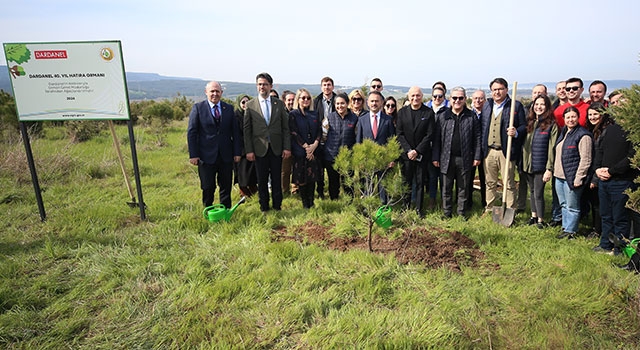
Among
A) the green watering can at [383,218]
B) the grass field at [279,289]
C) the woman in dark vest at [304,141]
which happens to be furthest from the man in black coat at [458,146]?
the woman in dark vest at [304,141]

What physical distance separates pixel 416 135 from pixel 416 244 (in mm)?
1827

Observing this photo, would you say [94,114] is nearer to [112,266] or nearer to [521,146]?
[112,266]

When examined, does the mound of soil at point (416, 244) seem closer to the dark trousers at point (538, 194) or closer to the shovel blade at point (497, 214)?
the shovel blade at point (497, 214)

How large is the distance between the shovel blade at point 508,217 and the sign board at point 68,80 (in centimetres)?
584

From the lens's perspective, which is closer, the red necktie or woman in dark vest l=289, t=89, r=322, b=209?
the red necktie

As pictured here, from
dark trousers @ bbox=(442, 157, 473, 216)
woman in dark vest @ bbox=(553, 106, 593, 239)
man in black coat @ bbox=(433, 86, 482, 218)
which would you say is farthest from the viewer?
dark trousers @ bbox=(442, 157, 473, 216)

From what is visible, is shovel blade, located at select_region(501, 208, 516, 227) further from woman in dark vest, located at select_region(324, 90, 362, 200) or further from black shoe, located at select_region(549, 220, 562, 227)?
woman in dark vest, located at select_region(324, 90, 362, 200)

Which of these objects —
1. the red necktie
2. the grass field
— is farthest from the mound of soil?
the red necktie

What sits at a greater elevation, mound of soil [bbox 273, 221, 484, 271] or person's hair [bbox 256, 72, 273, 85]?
person's hair [bbox 256, 72, 273, 85]

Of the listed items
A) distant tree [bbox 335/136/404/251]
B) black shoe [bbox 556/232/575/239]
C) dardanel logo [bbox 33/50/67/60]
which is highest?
dardanel logo [bbox 33/50/67/60]

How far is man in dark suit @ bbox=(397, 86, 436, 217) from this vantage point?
A: 5.32 metres

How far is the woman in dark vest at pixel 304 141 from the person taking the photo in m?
5.77

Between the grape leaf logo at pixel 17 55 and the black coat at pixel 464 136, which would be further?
the black coat at pixel 464 136

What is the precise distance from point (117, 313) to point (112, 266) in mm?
954
